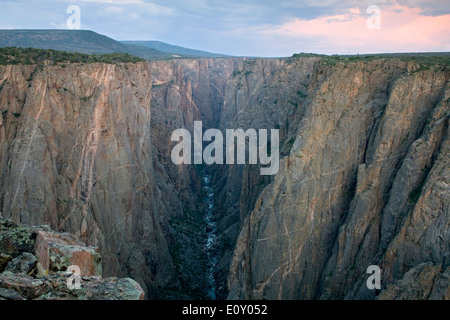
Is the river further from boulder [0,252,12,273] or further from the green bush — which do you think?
boulder [0,252,12,273]

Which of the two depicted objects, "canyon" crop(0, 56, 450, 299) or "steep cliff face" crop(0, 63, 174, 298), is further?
"steep cliff face" crop(0, 63, 174, 298)

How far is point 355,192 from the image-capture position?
22594 millimetres

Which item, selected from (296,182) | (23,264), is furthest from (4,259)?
(296,182)

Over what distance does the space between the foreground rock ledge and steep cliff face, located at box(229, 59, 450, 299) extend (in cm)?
1328

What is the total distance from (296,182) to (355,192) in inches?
143

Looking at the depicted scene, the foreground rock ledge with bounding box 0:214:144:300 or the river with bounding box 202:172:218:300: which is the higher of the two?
the foreground rock ledge with bounding box 0:214:144:300

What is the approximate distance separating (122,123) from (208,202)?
25.6m

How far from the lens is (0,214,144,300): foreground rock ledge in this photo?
29.0 ft

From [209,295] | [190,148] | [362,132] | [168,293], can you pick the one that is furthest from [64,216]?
[190,148]

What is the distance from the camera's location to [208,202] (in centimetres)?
5428

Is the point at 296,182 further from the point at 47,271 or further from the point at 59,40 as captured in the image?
the point at 59,40

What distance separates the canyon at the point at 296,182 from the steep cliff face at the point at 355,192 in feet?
0.20

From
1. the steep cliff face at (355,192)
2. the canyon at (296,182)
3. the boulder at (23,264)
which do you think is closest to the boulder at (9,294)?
the boulder at (23,264)

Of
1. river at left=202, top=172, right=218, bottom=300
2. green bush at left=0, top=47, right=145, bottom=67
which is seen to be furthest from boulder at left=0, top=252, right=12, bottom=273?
river at left=202, top=172, right=218, bottom=300
